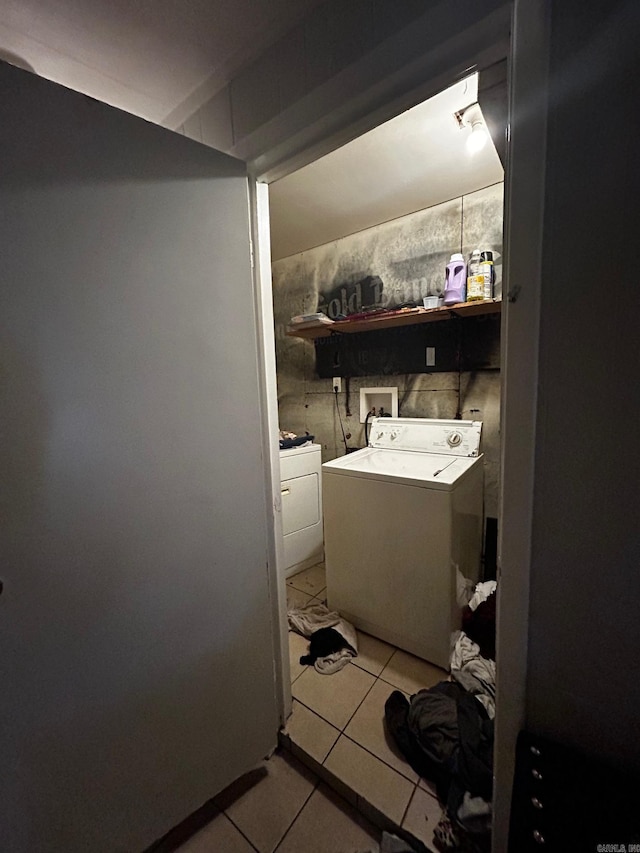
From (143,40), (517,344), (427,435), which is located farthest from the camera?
(427,435)

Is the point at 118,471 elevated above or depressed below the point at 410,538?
above

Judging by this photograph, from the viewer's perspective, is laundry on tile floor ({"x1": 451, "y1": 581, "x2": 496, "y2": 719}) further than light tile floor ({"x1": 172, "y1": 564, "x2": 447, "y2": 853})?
Yes

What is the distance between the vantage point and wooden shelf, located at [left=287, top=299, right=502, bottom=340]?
6.10ft

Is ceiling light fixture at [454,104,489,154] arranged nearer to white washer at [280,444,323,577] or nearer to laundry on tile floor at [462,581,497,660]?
white washer at [280,444,323,577]

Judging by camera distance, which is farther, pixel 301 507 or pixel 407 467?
pixel 301 507

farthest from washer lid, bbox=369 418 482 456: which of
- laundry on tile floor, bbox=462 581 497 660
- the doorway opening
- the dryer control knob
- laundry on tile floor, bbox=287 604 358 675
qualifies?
laundry on tile floor, bbox=287 604 358 675

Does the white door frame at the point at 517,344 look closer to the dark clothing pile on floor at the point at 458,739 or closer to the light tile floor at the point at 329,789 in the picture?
the dark clothing pile on floor at the point at 458,739

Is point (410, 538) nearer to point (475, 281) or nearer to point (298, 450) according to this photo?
point (298, 450)

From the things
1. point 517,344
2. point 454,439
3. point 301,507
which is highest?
point 517,344

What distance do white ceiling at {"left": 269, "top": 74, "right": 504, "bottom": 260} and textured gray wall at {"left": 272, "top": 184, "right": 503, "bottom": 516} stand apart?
0.39ft

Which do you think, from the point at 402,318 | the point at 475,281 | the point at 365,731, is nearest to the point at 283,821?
the point at 365,731

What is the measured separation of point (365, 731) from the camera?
1.33 m

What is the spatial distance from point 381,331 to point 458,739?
2186mm

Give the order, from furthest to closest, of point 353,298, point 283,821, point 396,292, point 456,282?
point 353,298
point 396,292
point 456,282
point 283,821
